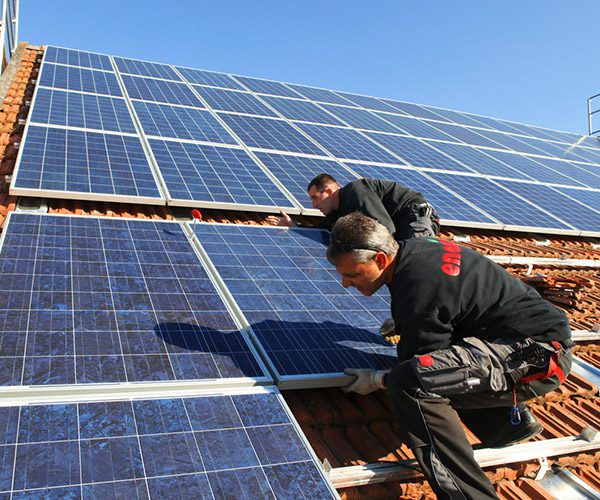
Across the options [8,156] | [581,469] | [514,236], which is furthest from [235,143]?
[581,469]

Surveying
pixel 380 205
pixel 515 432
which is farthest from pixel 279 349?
pixel 380 205

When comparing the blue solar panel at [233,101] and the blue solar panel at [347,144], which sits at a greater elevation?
the blue solar panel at [233,101]

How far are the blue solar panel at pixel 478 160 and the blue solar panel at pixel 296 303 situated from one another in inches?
294

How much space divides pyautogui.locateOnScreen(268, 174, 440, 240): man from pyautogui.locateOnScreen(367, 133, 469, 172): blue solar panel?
470 centimetres

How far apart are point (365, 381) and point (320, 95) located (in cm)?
1461

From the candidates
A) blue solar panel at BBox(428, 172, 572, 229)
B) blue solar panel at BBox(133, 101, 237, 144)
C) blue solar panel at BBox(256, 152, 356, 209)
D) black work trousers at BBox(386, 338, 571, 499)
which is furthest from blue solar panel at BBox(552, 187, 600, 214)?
black work trousers at BBox(386, 338, 571, 499)

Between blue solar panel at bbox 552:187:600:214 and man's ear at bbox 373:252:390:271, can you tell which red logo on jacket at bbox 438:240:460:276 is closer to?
man's ear at bbox 373:252:390:271

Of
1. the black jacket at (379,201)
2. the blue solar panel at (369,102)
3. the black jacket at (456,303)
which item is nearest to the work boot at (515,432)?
the black jacket at (456,303)

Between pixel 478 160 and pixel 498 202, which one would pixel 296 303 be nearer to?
pixel 498 202

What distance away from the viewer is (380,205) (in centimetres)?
686

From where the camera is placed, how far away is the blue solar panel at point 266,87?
53.0 feet

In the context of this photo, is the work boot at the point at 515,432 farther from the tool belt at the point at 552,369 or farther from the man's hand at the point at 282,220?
the man's hand at the point at 282,220

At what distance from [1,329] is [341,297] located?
9.98 feet

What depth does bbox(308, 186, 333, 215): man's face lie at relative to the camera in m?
7.21
